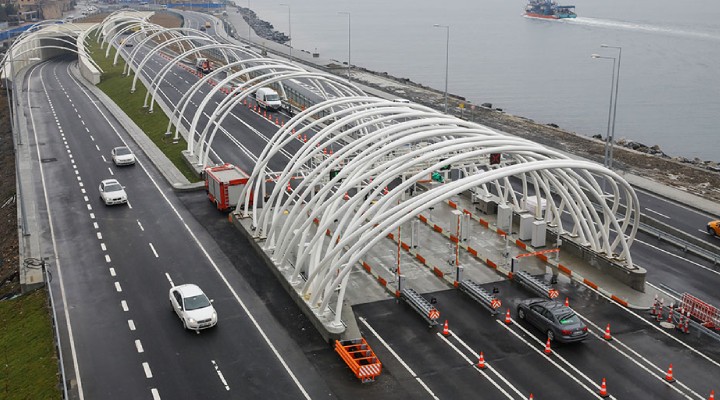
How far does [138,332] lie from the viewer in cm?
2859

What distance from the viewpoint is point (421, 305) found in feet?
98.0

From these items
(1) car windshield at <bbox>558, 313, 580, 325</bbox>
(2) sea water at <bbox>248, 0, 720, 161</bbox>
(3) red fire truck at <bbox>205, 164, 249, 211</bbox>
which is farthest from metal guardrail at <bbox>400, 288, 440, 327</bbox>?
(2) sea water at <bbox>248, 0, 720, 161</bbox>

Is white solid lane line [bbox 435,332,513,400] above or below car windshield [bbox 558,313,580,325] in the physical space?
below

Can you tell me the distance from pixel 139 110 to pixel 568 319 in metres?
56.4

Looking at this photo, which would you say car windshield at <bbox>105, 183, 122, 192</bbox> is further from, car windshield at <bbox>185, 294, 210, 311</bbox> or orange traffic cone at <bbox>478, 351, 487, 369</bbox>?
orange traffic cone at <bbox>478, 351, 487, 369</bbox>

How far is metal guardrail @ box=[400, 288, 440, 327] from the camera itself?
2902 cm

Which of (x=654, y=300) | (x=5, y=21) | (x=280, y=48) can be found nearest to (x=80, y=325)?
(x=654, y=300)

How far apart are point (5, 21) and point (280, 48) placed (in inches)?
3978

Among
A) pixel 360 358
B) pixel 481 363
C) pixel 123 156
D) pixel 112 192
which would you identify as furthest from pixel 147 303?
pixel 123 156

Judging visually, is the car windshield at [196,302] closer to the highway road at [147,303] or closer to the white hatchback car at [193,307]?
the white hatchback car at [193,307]

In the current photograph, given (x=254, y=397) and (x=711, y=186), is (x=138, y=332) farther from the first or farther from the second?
(x=711, y=186)

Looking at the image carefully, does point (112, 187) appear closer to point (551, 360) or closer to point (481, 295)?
point (481, 295)

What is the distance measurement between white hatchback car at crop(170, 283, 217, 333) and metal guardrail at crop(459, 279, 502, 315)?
Answer: 35.1ft

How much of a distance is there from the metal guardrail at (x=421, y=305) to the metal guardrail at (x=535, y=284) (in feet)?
15.6
